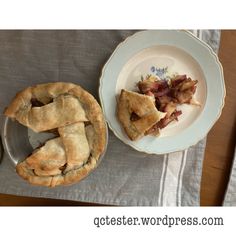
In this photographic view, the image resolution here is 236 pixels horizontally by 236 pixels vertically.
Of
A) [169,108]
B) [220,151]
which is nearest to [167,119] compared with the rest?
[169,108]

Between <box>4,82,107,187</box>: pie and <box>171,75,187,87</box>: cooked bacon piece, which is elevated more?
<box>171,75,187,87</box>: cooked bacon piece

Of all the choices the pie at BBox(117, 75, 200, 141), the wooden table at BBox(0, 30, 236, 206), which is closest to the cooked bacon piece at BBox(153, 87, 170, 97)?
the pie at BBox(117, 75, 200, 141)

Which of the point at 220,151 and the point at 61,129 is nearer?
the point at 61,129

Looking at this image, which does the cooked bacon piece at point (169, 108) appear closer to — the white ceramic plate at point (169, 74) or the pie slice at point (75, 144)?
the white ceramic plate at point (169, 74)

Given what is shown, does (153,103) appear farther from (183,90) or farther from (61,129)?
(61,129)

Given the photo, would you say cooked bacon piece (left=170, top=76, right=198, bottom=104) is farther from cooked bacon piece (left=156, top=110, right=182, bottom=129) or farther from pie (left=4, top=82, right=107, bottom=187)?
Answer: pie (left=4, top=82, right=107, bottom=187)

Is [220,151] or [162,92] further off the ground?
[162,92]
